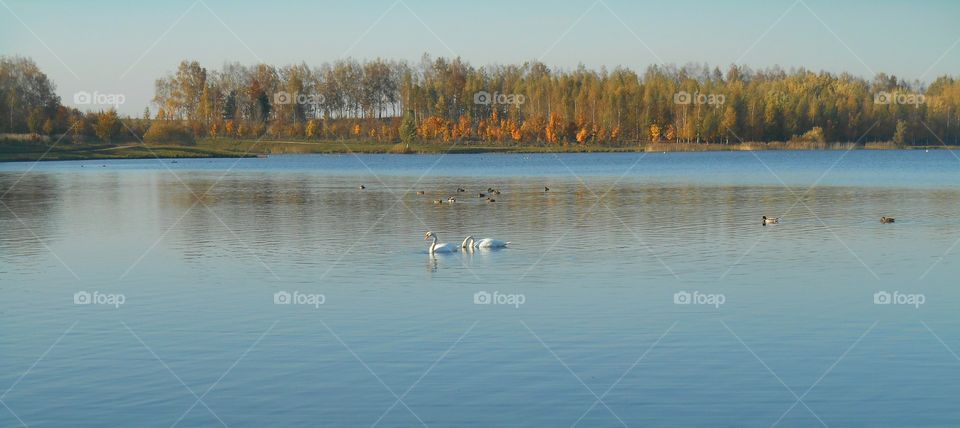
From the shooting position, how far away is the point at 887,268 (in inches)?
1042

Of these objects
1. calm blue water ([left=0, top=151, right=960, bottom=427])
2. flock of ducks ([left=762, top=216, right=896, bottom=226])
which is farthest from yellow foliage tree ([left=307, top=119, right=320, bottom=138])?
flock of ducks ([left=762, top=216, right=896, bottom=226])

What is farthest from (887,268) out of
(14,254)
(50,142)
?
(50,142)

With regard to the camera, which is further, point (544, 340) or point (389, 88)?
point (389, 88)

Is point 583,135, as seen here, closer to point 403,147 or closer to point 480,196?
point 403,147

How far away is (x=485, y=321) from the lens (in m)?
19.8

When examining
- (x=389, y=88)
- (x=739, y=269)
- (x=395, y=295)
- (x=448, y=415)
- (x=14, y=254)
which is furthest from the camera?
(x=389, y=88)

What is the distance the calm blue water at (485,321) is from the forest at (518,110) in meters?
120

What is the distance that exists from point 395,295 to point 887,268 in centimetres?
1272

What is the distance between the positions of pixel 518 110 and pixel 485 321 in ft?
522

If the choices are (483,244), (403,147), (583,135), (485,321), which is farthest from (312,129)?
(485,321)

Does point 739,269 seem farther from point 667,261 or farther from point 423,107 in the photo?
point 423,107

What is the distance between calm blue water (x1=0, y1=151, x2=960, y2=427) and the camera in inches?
557

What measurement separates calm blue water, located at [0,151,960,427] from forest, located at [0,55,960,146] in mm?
120384

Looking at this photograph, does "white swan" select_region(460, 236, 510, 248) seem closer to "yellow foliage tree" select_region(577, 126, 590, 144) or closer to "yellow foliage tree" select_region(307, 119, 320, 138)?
"yellow foliage tree" select_region(577, 126, 590, 144)
